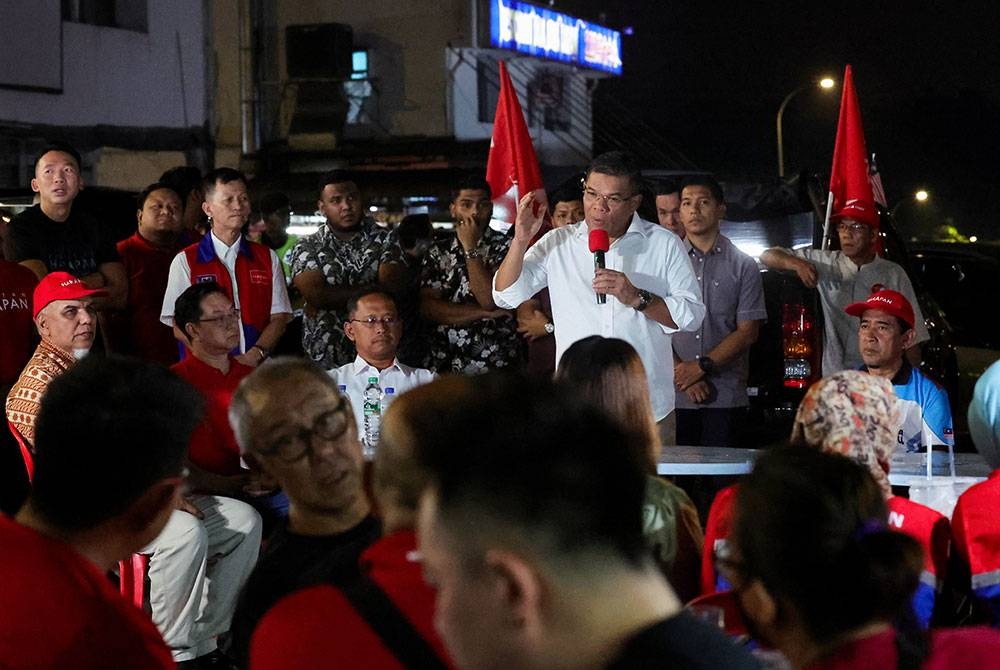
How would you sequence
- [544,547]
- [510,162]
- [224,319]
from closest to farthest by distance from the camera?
[544,547], [224,319], [510,162]

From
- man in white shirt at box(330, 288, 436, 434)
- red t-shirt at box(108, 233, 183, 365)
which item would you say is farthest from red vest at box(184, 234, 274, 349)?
man in white shirt at box(330, 288, 436, 434)

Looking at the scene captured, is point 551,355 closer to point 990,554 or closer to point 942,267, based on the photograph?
point 990,554

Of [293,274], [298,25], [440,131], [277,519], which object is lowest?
[277,519]

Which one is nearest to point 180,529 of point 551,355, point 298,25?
point 551,355

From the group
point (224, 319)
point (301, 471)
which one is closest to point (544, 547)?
point (301, 471)

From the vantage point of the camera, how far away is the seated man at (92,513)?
2.29 metres

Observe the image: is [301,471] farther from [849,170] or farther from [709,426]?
[849,170]

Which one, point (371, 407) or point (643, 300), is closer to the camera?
point (643, 300)

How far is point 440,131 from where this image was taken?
29.2m

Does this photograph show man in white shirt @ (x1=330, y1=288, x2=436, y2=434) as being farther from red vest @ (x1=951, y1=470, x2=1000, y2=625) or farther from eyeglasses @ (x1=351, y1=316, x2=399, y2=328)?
red vest @ (x1=951, y1=470, x2=1000, y2=625)

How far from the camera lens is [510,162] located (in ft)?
25.5

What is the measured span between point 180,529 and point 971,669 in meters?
3.81

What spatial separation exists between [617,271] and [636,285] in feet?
0.92

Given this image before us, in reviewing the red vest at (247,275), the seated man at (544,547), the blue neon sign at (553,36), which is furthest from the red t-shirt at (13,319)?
the blue neon sign at (553,36)
